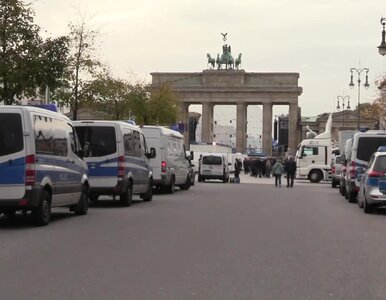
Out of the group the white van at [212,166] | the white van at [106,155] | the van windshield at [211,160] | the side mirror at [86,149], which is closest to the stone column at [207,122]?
the white van at [212,166]

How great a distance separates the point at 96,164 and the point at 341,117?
107544mm

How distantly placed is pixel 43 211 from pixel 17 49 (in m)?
11.4

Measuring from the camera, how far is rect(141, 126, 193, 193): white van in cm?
2789

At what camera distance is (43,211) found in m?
15.1

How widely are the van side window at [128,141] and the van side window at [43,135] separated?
537 centimetres

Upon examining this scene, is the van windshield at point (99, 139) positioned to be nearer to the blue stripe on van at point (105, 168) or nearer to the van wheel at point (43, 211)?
the blue stripe on van at point (105, 168)

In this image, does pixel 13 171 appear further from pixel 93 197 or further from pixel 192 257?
pixel 93 197

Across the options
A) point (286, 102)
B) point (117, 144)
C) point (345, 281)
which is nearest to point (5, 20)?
point (117, 144)

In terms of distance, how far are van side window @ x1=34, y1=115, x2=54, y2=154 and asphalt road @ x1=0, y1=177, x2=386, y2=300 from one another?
1549 millimetres

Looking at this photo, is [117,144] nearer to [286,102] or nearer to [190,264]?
[190,264]

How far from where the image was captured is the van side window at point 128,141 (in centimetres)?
2094

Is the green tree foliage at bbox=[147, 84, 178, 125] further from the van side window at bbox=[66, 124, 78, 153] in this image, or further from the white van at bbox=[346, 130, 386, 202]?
the van side window at bbox=[66, 124, 78, 153]

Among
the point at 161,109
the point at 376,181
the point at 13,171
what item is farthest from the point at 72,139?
the point at 161,109

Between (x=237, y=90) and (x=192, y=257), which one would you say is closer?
(x=192, y=257)
